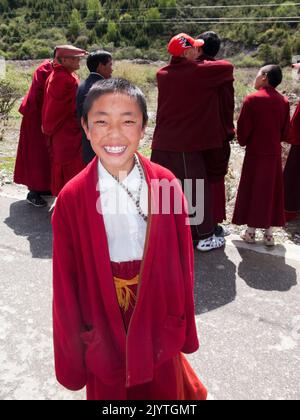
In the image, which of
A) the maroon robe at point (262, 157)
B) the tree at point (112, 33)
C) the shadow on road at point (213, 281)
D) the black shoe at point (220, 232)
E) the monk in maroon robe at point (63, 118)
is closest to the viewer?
the shadow on road at point (213, 281)

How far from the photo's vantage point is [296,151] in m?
4.54

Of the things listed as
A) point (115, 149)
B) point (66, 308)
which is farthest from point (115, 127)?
point (66, 308)

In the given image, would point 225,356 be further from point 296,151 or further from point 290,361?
point 296,151

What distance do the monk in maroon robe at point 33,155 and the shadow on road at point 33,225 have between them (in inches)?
6.0

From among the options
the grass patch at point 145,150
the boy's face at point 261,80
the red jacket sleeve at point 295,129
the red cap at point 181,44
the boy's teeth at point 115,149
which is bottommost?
the grass patch at point 145,150

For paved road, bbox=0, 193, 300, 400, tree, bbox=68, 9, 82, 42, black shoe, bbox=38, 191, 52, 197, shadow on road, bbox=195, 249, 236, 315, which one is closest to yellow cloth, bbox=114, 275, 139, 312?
paved road, bbox=0, 193, 300, 400

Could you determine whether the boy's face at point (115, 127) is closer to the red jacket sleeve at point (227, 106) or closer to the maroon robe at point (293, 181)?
the red jacket sleeve at point (227, 106)

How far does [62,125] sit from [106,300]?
10.6 ft

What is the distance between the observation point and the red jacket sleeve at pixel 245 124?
12.3 ft

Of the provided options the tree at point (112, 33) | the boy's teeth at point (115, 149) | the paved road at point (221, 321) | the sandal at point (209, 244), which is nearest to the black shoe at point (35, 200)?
the paved road at point (221, 321)

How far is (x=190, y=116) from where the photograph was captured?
3535 mm

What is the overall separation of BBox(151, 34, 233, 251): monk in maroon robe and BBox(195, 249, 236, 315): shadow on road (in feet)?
0.73

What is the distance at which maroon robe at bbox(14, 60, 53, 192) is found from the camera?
4895 mm

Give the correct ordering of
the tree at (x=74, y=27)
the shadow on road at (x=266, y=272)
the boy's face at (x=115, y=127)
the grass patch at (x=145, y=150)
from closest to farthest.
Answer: the boy's face at (x=115, y=127), the shadow on road at (x=266, y=272), the grass patch at (x=145, y=150), the tree at (x=74, y=27)
